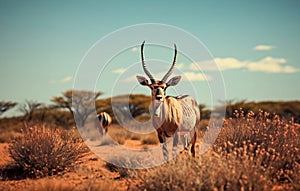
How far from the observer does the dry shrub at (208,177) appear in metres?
5.05

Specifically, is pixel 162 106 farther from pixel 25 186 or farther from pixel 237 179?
pixel 25 186

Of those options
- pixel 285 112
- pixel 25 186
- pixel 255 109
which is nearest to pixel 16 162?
pixel 25 186

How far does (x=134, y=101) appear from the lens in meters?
39.4

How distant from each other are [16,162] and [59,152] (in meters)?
1.27

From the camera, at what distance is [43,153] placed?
27.9ft

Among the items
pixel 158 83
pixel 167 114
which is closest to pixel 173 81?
pixel 158 83

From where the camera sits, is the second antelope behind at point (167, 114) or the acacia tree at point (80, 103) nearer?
the second antelope behind at point (167, 114)

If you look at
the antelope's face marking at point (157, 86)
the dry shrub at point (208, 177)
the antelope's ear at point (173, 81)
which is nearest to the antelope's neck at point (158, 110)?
the antelope's face marking at point (157, 86)

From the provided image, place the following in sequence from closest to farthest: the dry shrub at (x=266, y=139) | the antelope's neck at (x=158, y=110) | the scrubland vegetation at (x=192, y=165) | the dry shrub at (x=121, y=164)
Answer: the scrubland vegetation at (x=192, y=165) → the dry shrub at (x=266, y=139) → the antelope's neck at (x=158, y=110) → the dry shrub at (x=121, y=164)

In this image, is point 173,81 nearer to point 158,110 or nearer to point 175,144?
point 158,110

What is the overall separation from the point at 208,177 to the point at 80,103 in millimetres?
28421

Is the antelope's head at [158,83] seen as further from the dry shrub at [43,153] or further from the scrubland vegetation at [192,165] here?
the dry shrub at [43,153]

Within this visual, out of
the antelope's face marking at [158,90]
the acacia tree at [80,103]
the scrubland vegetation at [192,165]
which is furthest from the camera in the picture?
the acacia tree at [80,103]

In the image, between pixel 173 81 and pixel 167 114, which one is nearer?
pixel 167 114
